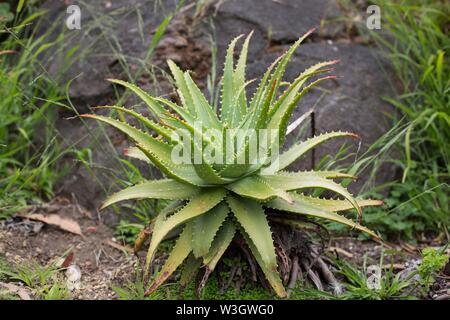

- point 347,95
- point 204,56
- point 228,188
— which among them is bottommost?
point 228,188

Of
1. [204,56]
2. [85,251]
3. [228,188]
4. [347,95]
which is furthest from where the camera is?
[204,56]

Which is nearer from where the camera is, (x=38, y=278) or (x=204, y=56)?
(x=38, y=278)

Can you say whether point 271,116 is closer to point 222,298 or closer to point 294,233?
point 294,233

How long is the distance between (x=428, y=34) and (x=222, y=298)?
7.30ft

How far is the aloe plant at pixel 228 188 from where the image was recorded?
2.44m

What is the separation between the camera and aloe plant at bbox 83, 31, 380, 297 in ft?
8.00

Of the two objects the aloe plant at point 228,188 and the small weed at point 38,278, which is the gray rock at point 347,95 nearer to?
the aloe plant at point 228,188

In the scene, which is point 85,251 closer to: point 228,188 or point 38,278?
point 38,278

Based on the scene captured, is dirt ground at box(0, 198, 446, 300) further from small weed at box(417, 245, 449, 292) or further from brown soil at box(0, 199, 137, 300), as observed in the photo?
small weed at box(417, 245, 449, 292)

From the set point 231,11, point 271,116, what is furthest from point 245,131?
point 231,11

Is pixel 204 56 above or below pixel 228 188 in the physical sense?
above

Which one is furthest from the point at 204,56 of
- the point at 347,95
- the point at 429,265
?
the point at 429,265

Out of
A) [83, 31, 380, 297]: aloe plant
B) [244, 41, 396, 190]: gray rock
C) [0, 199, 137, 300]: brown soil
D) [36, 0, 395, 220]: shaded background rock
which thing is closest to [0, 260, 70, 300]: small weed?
[0, 199, 137, 300]: brown soil

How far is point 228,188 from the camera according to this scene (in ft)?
8.45
